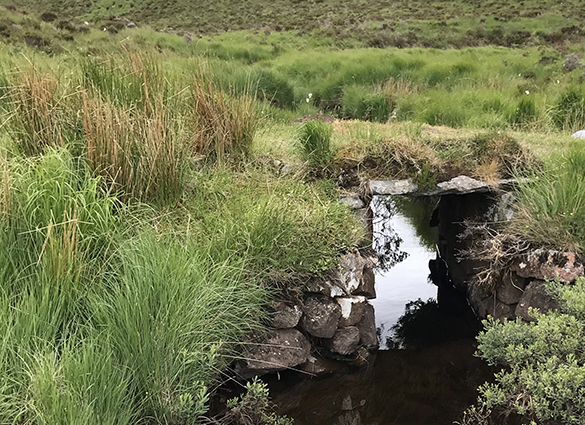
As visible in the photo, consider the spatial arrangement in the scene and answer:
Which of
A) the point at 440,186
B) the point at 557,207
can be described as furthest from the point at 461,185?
the point at 557,207

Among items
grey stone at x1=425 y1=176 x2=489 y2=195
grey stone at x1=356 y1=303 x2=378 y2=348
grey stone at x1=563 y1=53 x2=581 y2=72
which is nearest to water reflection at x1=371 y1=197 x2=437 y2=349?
grey stone at x1=356 y1=303 x2=378 y2=348

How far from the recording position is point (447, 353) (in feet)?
17.0

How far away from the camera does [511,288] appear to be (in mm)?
5098

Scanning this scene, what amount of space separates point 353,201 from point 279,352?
6.22 ft

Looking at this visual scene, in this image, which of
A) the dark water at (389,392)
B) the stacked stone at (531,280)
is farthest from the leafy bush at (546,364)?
the stacked stone at (531,280)

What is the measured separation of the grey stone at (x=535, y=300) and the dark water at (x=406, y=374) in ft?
2.25

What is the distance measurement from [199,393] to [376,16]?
32.1 metres

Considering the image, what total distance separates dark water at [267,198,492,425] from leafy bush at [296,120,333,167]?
6.97 ft

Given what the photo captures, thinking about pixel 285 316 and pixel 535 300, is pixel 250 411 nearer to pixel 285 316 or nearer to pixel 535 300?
pixel 285 316

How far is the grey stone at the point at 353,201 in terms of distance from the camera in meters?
5.20

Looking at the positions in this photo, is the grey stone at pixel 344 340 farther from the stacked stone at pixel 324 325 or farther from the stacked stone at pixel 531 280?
the stacked stone at pixel 531 280

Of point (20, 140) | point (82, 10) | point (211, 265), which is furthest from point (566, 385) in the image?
point (82, 10)

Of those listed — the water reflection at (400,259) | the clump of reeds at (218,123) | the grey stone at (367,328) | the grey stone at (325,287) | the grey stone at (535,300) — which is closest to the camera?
the grey stone at (325,287)

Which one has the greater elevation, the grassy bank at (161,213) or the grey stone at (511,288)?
the grassy bank at (161,213)
